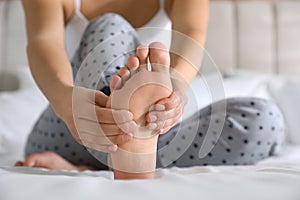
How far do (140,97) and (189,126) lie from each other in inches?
10.4

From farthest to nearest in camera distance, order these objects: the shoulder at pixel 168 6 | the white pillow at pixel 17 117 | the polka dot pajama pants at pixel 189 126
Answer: the white pillow at pixel 17 117 → the shoulder at pixel 168 6 → the polka dot pajama pants at pixel 189 126

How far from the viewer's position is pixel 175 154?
84 cm

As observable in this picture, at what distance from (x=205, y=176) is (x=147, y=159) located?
0.12 metres

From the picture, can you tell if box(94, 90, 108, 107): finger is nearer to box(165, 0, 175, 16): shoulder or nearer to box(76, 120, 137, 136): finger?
box(76, 120, 137, 136): finger

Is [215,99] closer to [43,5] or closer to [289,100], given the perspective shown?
[43,5]

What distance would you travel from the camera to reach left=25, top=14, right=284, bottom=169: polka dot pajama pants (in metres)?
0.81

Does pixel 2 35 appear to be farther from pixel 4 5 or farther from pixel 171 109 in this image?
pixel 171 109

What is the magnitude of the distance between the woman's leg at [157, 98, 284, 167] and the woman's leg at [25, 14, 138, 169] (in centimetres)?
14

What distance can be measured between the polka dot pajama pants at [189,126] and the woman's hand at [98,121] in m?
0.12

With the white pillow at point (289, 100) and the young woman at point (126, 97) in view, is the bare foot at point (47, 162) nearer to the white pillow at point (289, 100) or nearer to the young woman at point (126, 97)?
the young woman at point (126, 97)

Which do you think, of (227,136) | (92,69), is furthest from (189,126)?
(92,69)

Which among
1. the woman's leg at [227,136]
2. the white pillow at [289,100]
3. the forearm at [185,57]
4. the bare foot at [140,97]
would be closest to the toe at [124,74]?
the bare foot at [140,97]

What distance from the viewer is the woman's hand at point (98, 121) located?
0.60 m

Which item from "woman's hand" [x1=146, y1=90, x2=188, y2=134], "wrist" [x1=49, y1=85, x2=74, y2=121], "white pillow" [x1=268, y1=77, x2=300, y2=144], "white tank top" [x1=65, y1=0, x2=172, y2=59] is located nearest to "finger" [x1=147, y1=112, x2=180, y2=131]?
"woman's hand" [x1=146, y1=90, x2=188, y2=134]
